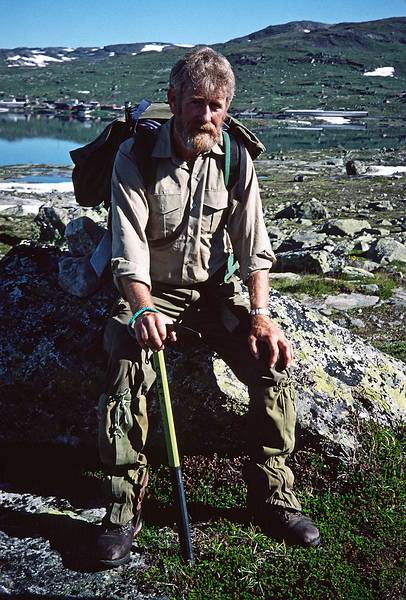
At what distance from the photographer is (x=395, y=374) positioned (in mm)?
6645

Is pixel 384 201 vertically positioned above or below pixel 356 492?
below

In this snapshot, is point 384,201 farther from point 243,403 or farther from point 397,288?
point 243,403

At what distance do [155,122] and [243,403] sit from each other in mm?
2548

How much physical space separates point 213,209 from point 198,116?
76 cm

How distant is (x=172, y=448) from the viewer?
15.4 ft

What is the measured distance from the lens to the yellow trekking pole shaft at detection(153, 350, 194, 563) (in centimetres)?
468

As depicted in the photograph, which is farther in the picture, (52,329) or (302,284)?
(302,284)

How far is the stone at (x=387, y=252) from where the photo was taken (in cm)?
1962

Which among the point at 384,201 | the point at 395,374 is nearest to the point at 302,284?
the point at 395,374

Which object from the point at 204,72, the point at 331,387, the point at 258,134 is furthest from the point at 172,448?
the point at 258,134

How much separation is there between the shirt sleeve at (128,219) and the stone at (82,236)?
176 centimetres

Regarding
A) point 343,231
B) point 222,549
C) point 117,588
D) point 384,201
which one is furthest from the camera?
point 384,201

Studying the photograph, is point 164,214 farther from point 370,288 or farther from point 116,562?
point 370,288

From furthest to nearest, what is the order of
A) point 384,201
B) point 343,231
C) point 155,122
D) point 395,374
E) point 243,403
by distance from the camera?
1. point 384,201
2. point 343,231
3. point 395,374
4. point 243,403
5. point 155,122
